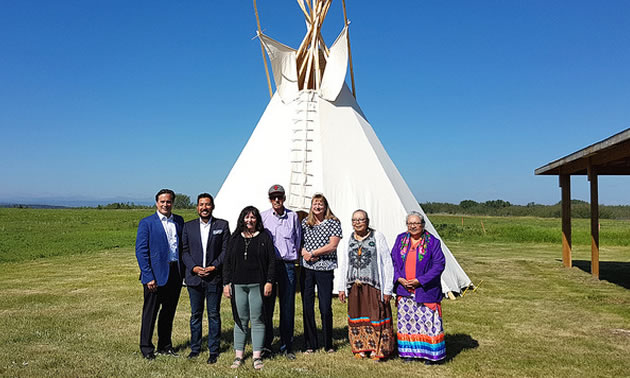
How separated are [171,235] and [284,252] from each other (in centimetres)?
105

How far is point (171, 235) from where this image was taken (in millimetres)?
4355

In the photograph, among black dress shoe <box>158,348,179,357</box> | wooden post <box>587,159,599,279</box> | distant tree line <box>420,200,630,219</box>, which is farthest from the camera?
distant tree line <box>420,200,630,219</box>

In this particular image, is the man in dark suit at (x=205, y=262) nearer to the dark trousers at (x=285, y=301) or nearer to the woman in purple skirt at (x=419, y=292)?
the dark trousers at (x=285, y=301)

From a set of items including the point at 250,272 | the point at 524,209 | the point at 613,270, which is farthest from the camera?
the point at 524,209

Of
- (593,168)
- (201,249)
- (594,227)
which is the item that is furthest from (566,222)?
(201,249)

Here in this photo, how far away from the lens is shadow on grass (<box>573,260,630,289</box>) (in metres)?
9.13

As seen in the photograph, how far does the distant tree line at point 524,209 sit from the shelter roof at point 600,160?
3670 cm

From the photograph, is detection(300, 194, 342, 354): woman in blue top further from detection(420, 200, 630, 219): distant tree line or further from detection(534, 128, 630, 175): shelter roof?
detection(420, 200, 630, 219): distant tree line

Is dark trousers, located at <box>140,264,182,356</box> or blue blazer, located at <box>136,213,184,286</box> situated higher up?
blue blazer, located at <box>136,213,184,286</box>

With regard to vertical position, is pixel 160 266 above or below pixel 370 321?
above

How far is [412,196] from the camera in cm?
804

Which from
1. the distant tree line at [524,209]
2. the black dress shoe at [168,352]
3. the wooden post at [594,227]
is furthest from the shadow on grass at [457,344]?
the distant tree line at [524,209]

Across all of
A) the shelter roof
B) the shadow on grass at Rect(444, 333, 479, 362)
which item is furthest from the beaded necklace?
the shelter roof

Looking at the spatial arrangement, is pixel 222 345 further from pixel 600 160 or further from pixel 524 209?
pixel 524 209
